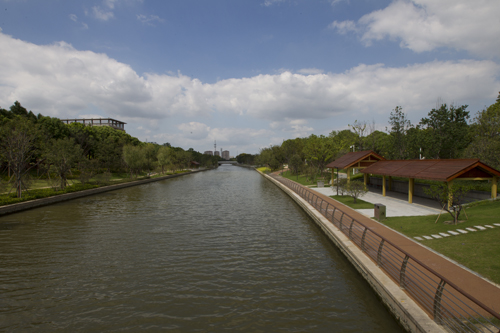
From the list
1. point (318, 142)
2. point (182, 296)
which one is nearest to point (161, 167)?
point (318, 142)

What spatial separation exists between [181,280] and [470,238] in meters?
10.2

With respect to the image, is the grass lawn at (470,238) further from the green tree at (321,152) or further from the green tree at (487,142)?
the green tree at (321,152)

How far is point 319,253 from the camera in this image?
11.7 m

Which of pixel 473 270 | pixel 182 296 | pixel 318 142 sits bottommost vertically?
pixel 182 296

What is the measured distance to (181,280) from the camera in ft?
30.3

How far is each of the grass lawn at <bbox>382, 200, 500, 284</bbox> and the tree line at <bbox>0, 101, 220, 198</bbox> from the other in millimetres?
28549

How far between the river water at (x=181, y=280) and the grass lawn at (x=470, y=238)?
117 inches

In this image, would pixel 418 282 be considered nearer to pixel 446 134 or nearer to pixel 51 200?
pixel 51 200

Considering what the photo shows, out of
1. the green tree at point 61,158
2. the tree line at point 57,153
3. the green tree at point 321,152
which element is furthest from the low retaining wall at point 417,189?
the green tree at point 61,158

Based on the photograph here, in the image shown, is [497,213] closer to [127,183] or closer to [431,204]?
[431,204]

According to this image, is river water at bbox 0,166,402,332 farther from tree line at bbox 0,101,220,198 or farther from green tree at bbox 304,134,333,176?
green tree at bbox 304,134,333,176

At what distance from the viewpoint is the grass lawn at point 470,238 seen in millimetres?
8043

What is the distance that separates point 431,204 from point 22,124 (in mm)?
35202

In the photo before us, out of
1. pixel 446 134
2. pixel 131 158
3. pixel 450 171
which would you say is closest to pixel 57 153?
pixel 131 158
